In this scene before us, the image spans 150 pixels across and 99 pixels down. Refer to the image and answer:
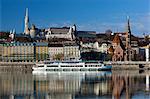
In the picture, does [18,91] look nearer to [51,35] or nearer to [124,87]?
[124,87]

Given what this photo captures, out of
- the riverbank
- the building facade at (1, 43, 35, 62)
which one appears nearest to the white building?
the building facade at (1, 43, 35, 62)

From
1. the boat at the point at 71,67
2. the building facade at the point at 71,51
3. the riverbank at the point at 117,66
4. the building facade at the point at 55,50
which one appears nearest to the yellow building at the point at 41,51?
the building facade at the point at 55,50

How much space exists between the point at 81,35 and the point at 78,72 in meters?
36.0

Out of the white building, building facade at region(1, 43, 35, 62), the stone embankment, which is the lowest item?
the stone embankment

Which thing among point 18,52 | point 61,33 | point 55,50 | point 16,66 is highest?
point 61,33

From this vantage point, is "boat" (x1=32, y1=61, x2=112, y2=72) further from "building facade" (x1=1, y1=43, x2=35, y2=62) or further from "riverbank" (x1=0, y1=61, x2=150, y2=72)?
"building facade" (x1=1, y1=43, x2=35, y2=62)

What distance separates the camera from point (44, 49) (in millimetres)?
48625

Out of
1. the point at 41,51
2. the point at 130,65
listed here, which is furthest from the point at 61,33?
the point at 130,65

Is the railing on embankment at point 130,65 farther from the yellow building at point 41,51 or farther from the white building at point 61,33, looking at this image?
the white building at point 61,33

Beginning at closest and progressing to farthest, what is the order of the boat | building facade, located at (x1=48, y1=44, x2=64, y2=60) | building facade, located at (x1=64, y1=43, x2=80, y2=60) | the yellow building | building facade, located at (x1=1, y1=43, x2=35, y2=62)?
the boat
building facade, located at (x1=1, y1=43, x2=35, y2=62)
the yellow building
building facade, located at (x1=64, y1=43, x2=80, y2=60)
building facade, located at (x1=48, y1=44, x2=64, y2=60)

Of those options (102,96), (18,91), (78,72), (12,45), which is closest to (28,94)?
(18,91)

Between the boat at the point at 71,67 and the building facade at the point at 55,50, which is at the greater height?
the building facade at the point at 55,50

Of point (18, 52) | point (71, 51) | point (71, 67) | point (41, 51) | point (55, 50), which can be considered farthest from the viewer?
point (55, 50)

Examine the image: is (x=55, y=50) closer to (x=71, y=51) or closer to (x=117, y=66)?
(x=71, y=51)
